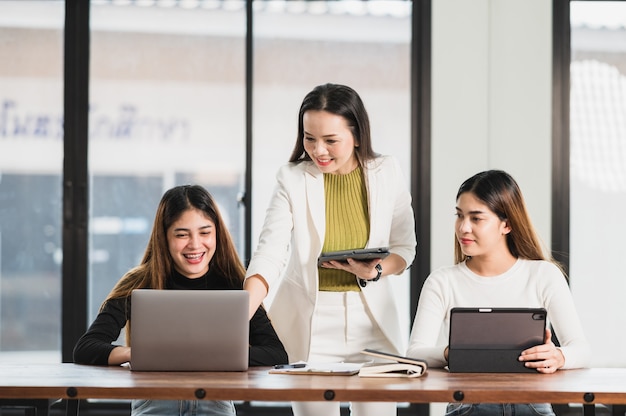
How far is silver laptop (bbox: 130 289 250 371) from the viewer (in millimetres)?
2260

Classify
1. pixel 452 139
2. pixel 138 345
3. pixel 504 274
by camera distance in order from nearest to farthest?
pixel 138 345, pixel 504 274, pixel 452 139

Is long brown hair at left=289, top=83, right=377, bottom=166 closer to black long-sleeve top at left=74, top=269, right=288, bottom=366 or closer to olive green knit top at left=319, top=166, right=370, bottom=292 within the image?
olive green knit top at left=319, top=166, right=370, bottom=292

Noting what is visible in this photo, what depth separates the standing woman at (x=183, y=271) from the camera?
2.53m

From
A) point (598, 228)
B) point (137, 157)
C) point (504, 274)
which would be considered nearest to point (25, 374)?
point (504, 274)

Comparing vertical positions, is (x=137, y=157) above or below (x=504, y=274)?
above

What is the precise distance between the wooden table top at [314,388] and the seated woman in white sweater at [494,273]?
34cm

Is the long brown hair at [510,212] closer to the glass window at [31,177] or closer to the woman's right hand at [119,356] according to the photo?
the woman's right hand at [119,356]

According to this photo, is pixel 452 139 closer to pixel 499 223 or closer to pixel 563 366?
pixel 499 223

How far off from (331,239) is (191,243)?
43 centimetres

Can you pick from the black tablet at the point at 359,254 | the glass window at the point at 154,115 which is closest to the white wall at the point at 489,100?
the glass window at the point at 154,115

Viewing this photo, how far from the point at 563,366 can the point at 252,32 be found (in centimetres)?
257

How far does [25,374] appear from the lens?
2.31 metres

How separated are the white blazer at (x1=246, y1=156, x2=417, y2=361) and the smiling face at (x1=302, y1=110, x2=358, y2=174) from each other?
95 mm

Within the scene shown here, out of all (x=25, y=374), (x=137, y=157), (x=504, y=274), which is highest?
(x=137, y=157)
